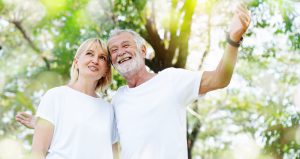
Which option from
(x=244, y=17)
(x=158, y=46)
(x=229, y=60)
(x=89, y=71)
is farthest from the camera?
(x=158, y=46)

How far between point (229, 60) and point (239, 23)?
0.27 m

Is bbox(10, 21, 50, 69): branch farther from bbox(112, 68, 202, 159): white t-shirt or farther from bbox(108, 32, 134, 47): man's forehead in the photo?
bbox(112, 68, 202, 159): white t-shirt

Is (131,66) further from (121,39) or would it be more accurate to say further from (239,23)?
(239,23)

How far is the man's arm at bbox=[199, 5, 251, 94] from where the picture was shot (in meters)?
2.96

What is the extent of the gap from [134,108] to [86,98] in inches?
15.0

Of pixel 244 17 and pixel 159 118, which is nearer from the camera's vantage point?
pixel 244 17

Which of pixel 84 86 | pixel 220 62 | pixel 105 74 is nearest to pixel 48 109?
pixel 84 86

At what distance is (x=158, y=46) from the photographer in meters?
10.2

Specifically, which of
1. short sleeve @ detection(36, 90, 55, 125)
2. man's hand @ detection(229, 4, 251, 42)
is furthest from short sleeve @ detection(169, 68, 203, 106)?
short sleeve @ detection(36, 90, 55, 125)

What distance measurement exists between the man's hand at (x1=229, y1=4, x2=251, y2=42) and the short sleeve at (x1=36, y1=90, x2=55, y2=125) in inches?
53.1

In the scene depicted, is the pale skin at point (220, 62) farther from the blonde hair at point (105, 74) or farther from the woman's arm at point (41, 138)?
the woman's arm at point (41, 138)

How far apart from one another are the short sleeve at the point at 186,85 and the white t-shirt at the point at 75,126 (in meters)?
0.58

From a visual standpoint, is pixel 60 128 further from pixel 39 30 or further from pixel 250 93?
pixel 250 93

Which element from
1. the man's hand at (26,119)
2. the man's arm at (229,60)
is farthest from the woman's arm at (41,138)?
the man's arm at (229,60)
